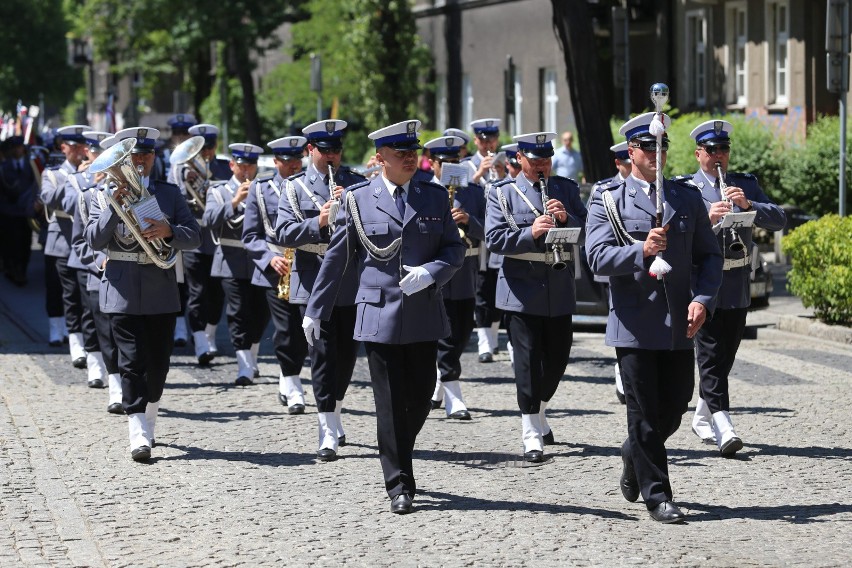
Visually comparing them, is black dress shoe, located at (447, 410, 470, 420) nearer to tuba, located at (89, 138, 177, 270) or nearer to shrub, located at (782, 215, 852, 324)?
tuba, located at (89, 138, 177, 270)

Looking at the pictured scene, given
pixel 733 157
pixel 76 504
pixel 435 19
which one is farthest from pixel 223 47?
pixel 76 504

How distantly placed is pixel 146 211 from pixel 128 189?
0.18 metres

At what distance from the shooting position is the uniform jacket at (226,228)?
46.3ft

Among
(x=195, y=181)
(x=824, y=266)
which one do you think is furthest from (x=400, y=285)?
(x=824, y=266)

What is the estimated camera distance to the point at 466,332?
12.5 m

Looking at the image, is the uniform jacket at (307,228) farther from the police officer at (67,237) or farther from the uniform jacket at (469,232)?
the police officer at (67,237)

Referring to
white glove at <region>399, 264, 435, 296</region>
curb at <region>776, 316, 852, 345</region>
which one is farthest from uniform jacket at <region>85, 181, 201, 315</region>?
curb at <region>776, 316, 852, 345</region>

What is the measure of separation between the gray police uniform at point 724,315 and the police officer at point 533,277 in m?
0.84

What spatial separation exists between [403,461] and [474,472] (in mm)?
1187

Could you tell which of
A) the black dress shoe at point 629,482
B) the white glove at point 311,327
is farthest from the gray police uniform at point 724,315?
the white glove at point 311,327

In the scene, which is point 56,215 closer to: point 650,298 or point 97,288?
point 97,288

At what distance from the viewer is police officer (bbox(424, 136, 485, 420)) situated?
1211 cm

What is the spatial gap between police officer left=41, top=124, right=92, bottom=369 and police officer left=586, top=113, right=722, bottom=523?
718cm

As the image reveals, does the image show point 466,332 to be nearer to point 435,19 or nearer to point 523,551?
point 523,551
